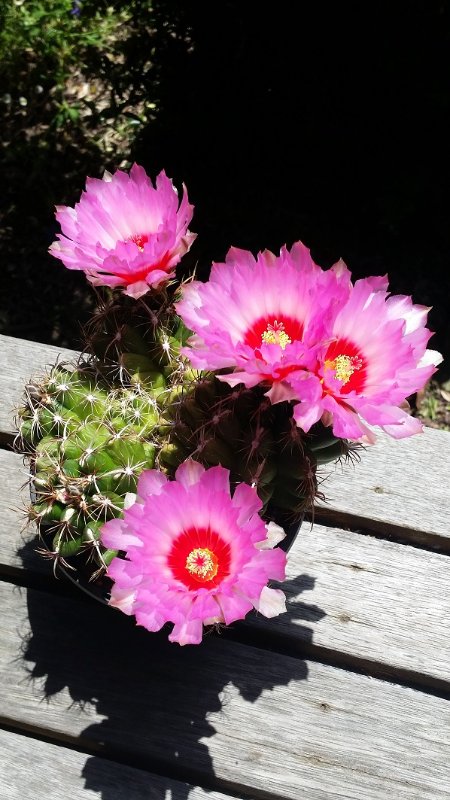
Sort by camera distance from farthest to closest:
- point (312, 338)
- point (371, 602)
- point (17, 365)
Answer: point (17, 365) → point (371, 602) → point (312, 338)

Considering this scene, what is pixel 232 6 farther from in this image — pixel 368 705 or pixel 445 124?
pixel 368 705

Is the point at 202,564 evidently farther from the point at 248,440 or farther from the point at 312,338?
the point at 312,338

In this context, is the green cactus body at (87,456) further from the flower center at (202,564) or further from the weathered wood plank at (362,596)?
the weathered wood plank at (362,596)

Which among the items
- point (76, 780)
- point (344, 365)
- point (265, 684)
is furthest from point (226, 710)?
point (344, 365)

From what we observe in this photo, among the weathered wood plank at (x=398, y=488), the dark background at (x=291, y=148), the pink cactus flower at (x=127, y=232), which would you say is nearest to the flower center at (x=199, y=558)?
the pink cactus flower at (x=127, y=232)

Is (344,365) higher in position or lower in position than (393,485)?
higher

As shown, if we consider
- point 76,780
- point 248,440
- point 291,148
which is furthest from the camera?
point 291,148
